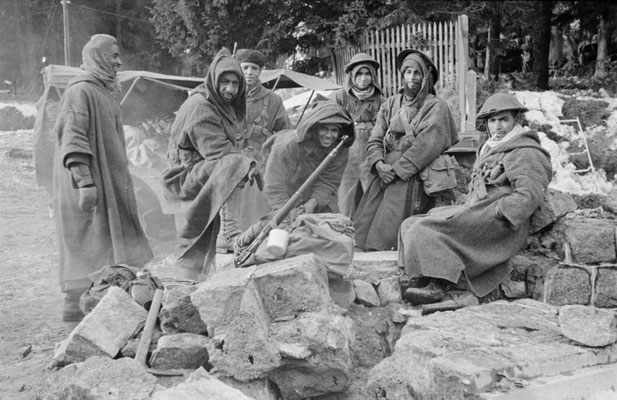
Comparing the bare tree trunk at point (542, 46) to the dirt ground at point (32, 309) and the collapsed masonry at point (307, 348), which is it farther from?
the collapsed masonry at point (307, 348)

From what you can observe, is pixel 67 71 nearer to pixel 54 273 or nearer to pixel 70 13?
pixel 54 273

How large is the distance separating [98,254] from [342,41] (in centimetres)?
886

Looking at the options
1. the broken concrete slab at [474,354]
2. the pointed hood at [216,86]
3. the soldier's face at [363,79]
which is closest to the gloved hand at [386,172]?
the soldier's face at [363,79]

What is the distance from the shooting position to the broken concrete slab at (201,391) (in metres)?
3.15

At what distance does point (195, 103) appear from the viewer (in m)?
5.38

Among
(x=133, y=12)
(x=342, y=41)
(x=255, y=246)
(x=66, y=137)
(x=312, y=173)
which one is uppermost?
(x=133, y=12)

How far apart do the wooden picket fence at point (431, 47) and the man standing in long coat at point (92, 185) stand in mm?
6264

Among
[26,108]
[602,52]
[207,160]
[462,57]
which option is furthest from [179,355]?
[602,52]

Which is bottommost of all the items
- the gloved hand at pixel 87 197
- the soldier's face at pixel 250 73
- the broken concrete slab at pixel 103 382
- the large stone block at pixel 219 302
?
the broken concrete slab at pixel 103 382

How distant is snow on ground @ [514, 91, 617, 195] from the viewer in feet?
37.8

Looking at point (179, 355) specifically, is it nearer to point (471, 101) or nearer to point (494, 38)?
point (471, 101)

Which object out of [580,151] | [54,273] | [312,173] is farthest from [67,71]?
[580,151]

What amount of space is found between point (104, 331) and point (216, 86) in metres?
2.28

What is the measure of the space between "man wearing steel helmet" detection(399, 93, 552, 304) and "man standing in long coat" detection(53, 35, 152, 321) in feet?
7.77
